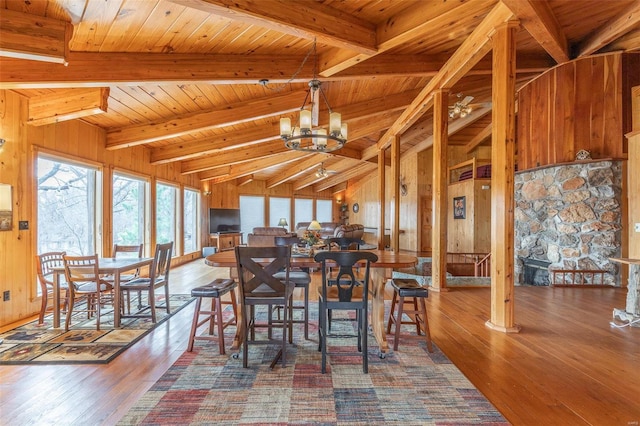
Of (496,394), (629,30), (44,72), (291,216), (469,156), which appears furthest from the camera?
(291,216)

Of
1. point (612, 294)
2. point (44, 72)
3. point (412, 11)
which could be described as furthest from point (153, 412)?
point (612, 294)

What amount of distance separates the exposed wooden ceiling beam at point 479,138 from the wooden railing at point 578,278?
14.2ft

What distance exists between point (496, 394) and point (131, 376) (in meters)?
2.66

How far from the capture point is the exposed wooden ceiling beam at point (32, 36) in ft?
7.40

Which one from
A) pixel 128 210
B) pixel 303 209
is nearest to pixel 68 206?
pixel 128 210

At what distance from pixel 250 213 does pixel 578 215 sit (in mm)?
10185

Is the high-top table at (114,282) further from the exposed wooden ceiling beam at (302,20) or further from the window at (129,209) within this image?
the exposed wooden ceiling beam at (302,20)

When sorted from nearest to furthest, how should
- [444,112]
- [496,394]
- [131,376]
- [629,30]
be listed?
[496,394]
[131,376]
[629,30]
[444,112]

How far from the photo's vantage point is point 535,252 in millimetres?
5379

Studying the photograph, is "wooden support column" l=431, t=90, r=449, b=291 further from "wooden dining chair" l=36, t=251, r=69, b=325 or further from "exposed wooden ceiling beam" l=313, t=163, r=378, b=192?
"exposed wooden ceiling beam" l=313, t=163, r=378, b=192

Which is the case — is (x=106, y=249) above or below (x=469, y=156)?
below

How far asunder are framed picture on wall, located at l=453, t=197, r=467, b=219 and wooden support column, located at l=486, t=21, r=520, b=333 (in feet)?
18.6

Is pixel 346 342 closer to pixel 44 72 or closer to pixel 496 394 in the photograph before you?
pixel 496 394

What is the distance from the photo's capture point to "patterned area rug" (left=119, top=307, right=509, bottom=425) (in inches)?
71.1
